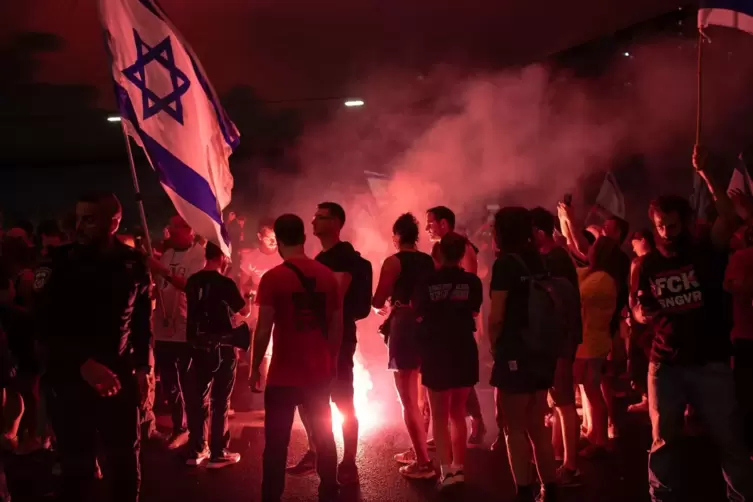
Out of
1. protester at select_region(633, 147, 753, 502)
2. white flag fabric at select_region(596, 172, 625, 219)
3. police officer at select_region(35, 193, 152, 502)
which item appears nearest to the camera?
police officer at select_region(35, 193, 152, 502)

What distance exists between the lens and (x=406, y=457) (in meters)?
5.66

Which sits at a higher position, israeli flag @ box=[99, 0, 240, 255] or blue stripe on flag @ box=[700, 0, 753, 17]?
blue stripe on flag @ box=[700, 0, 753, 17]

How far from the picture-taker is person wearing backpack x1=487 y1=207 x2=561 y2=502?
4.14 metres

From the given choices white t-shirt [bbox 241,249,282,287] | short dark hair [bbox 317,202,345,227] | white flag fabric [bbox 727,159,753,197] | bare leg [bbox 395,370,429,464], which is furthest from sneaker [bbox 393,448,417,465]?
white flag fabric [bbox 727,159,753,197]

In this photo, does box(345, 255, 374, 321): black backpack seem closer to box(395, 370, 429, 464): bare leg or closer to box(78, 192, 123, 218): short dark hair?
box(395, 370, 429, 464): bare leg

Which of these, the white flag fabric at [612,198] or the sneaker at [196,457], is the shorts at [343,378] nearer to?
the sneaker at [196,457]

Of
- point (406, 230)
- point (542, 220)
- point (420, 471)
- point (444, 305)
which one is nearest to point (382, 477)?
point (420, 471)

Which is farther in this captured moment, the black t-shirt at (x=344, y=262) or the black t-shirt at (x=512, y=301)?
the black t-shirt at (x=344, y=262)

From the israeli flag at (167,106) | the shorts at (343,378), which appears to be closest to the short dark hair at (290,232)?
the israeli flag at (167,106)

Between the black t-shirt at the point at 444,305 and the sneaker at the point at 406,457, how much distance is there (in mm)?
1255

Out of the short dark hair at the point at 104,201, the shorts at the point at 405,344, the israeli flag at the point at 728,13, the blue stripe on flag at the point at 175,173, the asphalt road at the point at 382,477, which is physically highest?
the israeli flag at the point at 728,13

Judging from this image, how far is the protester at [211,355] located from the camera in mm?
A: 5516

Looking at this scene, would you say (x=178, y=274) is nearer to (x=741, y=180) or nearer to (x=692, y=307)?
(x=692, y=307)

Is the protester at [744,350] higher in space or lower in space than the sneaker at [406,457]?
higher
